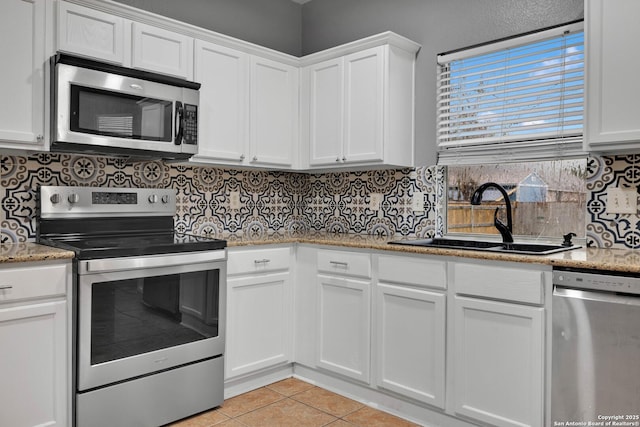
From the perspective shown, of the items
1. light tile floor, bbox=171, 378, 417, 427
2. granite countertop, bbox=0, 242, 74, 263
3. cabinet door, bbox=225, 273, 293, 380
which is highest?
granite countertop, bbox=0, 242, 74, 263

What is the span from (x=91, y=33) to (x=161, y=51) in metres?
0.37

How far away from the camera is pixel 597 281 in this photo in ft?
6.19

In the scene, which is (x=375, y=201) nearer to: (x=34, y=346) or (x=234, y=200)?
(x=234, y=200)

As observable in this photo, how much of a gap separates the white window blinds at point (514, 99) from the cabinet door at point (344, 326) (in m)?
1.00

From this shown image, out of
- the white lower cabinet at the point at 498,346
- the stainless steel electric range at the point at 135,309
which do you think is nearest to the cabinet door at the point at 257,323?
the stainless steel electric range at the point at 135,309

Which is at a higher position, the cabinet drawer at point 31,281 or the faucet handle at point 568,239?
the faucet handle at point 568,239

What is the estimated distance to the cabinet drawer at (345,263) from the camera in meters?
2.73

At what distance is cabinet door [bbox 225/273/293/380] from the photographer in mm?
2799

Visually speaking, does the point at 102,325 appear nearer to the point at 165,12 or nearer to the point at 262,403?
the point at 262,403

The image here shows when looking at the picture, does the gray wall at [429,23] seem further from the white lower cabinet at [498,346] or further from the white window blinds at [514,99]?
the white lower cabinet at [498,346]

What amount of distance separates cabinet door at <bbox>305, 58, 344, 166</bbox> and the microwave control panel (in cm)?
90

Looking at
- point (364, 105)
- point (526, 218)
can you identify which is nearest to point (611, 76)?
point (526, 218)

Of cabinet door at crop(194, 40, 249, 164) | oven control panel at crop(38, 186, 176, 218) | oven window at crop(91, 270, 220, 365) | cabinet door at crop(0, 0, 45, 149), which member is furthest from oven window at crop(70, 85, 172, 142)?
oven window at crop(91, 270, 220, 365)

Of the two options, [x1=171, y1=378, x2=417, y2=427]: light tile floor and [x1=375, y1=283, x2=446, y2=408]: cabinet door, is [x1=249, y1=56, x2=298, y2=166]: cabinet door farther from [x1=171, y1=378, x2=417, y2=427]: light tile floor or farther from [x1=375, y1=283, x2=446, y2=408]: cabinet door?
[x1=171, y1=378, x2=417, y2=427]: light tile floor
